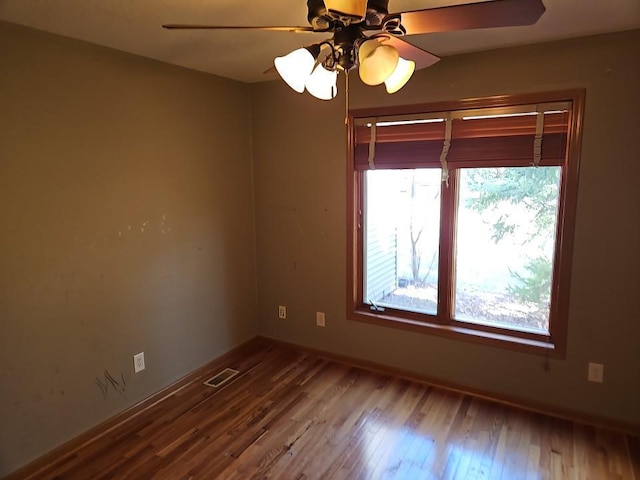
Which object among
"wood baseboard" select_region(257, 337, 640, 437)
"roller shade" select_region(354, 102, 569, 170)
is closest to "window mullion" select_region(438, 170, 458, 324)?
"roller shade" select_region(354, 102, 569, 170)

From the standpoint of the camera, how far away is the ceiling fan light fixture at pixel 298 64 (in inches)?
56.2

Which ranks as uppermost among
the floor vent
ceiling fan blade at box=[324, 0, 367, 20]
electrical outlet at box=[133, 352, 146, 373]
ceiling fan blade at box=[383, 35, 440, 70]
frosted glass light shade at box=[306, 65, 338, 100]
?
ceiling fan blade at box=[383, 35, 440, 70]

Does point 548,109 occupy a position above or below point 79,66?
below

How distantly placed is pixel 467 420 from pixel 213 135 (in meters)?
2.58

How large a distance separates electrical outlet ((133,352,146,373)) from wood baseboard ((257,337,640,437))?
126 centimetres

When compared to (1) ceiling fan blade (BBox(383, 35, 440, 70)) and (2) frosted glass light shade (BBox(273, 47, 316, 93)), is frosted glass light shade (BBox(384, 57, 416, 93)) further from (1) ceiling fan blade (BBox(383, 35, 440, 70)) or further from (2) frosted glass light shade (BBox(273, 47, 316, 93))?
(2) frosted glass light shade (BBox(273, 47, 316, 93))

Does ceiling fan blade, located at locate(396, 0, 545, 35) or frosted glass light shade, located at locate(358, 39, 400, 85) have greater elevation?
ceiling fan blade, located at locate(396, 0, 545, 35)

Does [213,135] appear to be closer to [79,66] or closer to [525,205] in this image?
[79,66]

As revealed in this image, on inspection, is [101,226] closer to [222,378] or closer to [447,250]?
[222,378]

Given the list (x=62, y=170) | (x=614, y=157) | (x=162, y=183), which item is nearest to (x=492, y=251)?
(x=614, y=157)

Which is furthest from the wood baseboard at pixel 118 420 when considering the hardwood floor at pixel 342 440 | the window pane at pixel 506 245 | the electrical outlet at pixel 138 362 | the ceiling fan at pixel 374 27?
the ceiling fan at pixel 374 27

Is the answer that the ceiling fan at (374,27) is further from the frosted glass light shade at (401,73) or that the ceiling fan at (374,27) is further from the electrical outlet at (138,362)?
the electrical outlet at (138,362)

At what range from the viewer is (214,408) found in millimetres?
2775

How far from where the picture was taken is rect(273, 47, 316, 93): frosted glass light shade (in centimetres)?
143
